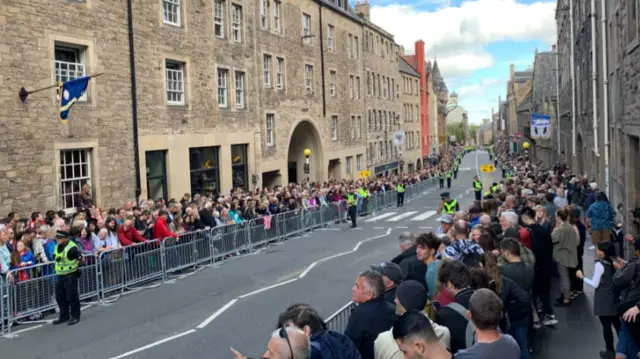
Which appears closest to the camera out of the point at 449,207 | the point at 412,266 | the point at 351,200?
the point at 412,266

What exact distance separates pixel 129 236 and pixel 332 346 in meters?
9.85

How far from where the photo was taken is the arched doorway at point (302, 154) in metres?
36.7

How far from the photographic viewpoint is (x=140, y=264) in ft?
43.1

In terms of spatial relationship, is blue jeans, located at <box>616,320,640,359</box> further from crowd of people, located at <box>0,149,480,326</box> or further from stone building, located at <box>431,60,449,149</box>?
stone building, located at <box>431,60,449,149</box>

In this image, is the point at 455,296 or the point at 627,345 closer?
the point at 455,296

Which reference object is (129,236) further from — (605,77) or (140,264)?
(605,77)

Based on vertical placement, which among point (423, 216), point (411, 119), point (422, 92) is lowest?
point (423, 216)

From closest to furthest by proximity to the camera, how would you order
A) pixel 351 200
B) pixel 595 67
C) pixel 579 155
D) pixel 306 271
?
pixel 306 271
pixel 595 67
pixel 351 200
pixel 579 155

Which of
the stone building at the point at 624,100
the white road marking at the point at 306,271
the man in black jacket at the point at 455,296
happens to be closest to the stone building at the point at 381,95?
the stone building at the point at 624,100

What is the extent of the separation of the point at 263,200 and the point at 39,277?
976 cm

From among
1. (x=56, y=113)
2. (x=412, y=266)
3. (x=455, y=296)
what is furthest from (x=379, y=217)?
(x=455, y=296)

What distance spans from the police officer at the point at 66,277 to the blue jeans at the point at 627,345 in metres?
8.19

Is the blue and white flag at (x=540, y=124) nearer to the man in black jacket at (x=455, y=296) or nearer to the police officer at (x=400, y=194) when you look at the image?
the police officer at (x=400, y=194)

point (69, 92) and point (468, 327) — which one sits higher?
point (69, 92)
